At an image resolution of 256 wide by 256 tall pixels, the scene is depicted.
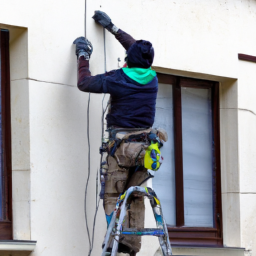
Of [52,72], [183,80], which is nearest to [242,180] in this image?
[183,80]

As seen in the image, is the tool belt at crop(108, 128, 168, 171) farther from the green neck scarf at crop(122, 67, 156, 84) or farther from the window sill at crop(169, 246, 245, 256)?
the window sill at crop(169, 246, 245, 256)

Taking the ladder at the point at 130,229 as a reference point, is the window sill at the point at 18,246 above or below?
below

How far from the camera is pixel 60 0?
7.12 m

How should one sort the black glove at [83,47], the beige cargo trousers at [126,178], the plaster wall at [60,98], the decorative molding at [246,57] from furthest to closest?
the decorative molding at [246,57], the black glove at [83,47], the plaster wall at [60,98], the beige cargo trousers at [126,178]

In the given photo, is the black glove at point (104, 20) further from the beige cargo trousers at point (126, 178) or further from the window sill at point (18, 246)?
the window sill at point (18, 246)

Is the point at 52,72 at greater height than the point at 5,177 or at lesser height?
greater

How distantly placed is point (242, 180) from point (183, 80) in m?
1.41

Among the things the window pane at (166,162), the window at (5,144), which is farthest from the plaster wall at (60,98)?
the window pane at (166,162)

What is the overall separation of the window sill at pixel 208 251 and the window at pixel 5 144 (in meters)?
2.16

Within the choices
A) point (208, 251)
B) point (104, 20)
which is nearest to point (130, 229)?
point (104, 20)

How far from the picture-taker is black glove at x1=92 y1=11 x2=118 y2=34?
730cm

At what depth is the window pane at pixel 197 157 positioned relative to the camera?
28.1ft

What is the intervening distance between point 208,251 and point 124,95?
265 cm

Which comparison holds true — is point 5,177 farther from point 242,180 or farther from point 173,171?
point 242,180
